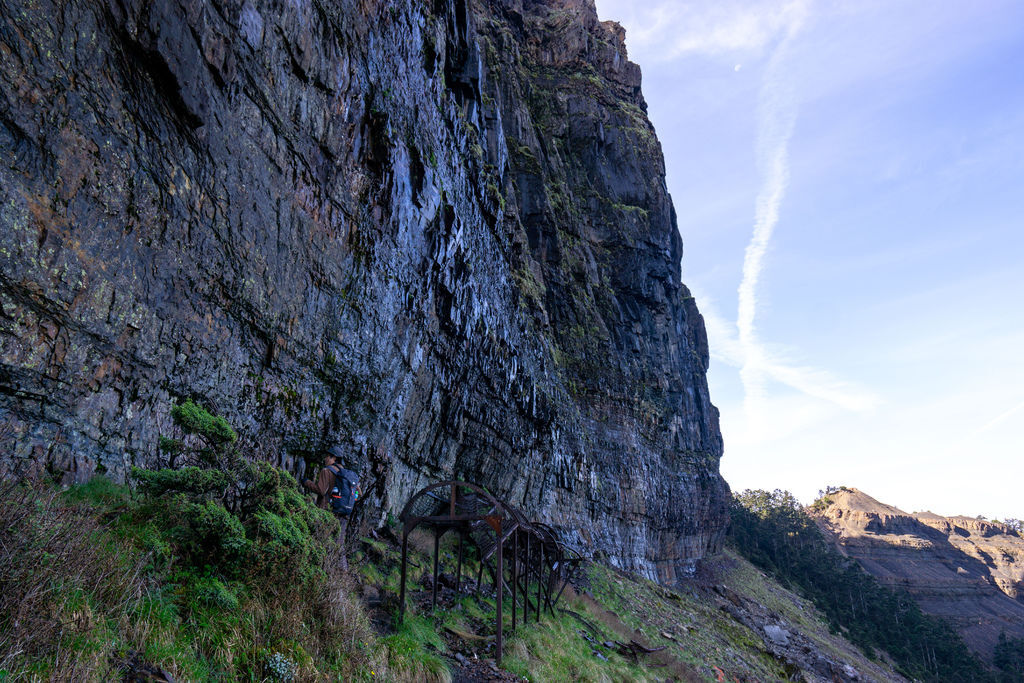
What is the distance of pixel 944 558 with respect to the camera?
96688mm

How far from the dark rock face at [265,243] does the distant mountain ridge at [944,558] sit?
89.4 m

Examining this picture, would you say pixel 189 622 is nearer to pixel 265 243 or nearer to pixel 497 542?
pixel 497 542

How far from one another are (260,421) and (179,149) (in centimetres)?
524

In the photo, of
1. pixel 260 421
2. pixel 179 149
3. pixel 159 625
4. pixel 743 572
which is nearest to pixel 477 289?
pixel 260 421

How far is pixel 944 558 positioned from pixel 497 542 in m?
122

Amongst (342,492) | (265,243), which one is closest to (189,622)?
(342,492)

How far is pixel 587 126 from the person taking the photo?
178 ft

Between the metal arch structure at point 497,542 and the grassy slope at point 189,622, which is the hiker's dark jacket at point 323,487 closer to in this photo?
the grassy slope at point 189,622

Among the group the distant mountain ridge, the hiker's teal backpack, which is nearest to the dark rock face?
the hiker's teal backpack

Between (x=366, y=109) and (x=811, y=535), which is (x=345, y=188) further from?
(x=811, y=535)

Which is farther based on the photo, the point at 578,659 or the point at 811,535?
the point at 811,535

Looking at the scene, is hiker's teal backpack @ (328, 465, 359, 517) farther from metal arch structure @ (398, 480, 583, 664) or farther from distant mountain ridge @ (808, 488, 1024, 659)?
distant mountain ridge @ (808, 488, 1024, 659)

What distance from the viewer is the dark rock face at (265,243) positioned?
6996 mm

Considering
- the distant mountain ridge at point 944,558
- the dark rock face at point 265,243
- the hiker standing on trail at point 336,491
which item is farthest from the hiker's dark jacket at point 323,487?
the distant mountain ridge at point 944,558
